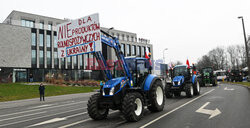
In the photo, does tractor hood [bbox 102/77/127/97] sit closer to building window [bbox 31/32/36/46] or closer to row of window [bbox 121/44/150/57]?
building window [bbox 31/32/36/46]

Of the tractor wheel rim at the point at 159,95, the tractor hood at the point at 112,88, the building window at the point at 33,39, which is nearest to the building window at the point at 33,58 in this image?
the building window at the point at 33,39

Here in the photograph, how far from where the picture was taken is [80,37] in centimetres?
634

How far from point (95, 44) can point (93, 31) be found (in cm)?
47

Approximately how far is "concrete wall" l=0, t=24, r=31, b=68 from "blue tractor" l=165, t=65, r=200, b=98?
33508 millimetres

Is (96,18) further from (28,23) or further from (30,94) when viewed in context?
(28,23)

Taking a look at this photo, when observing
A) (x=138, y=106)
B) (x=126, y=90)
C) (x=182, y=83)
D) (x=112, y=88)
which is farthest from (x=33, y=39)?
(x=138, y=106)

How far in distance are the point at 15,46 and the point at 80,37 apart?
120ft

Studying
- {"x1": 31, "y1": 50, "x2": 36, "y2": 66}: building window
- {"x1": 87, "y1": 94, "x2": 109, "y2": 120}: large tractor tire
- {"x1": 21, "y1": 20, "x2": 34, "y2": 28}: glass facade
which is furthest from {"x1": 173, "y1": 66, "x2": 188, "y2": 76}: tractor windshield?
{"x1": 21, "y1": 20, "x2": 34, "y2": 28}: glass facade

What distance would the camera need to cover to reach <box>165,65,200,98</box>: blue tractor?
12.9 meters

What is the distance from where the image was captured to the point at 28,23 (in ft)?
140

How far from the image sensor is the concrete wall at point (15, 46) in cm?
3516

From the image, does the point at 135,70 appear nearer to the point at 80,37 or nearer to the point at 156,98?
the point at 156,98

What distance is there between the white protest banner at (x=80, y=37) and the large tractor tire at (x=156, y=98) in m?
3.24

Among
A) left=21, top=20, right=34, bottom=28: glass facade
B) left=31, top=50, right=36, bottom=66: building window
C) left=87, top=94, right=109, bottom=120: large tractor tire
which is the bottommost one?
left=87, top=94, right=109, bottom=120: large tractor tire
